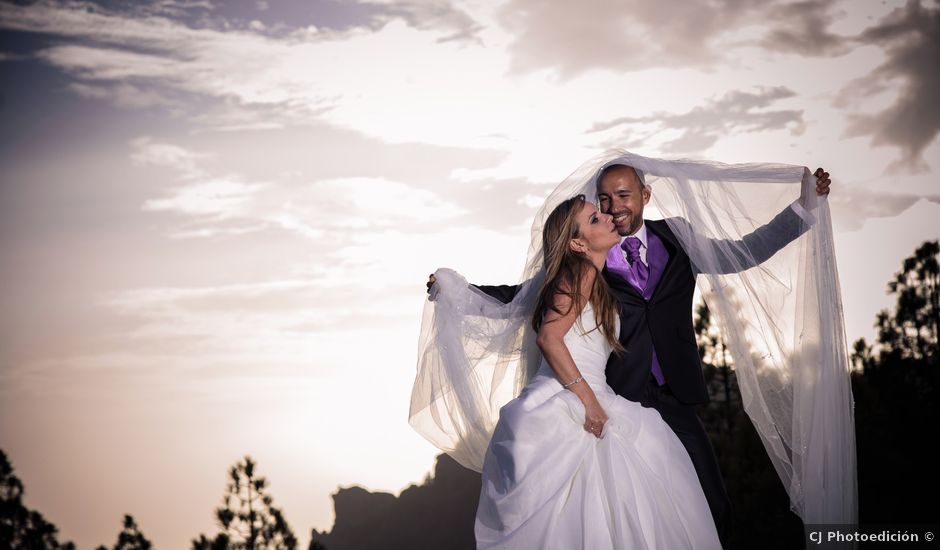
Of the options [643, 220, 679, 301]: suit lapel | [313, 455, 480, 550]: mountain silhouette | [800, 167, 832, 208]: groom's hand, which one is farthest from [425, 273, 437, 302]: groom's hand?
[313, 455, 480, 550]: mountain silhouette

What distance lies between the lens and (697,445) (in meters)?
4.79

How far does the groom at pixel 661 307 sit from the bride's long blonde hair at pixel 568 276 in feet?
0.56

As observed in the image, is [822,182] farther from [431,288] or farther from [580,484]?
[431,288]

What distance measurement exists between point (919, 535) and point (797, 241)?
9249mm

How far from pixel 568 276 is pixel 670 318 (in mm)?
780

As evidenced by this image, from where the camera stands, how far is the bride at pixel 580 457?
4.22 meters

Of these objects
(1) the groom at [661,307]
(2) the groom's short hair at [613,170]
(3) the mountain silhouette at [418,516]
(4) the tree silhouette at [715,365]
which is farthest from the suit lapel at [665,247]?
(3) the mountain silhouette at [418,516]

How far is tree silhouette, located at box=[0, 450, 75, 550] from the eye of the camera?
15727 millimetres

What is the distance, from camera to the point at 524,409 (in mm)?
4375

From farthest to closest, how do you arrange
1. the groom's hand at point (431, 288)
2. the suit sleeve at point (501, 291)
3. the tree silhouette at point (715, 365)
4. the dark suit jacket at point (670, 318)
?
the tree silhouette at point (715, 365) → the groom's hand at point (431, 288) → the suit sleeve at point (501, 291) → the dark suit jacket at point (670, 318)

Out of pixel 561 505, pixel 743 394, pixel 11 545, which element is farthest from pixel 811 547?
pixel 11 545

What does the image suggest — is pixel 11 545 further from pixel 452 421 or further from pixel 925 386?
pixel 925 386

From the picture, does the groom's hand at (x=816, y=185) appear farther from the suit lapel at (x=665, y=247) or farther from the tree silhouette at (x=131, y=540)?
the tree silhouette at (x=131, y=540)

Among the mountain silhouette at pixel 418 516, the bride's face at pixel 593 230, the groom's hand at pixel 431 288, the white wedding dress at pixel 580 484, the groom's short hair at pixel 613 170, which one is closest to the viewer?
the white wedding dress at pixel 580 484
